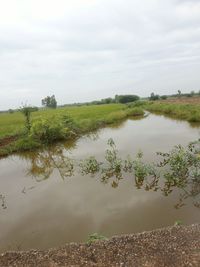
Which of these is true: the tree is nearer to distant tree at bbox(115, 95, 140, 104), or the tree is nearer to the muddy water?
distant tree at bbox(115, 95, 140, 104)

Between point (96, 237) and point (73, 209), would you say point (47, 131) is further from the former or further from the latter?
point (96, 237)

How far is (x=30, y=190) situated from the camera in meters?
8.80

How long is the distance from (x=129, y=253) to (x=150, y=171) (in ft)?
14.4

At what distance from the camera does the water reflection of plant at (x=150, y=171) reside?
24.7 ft

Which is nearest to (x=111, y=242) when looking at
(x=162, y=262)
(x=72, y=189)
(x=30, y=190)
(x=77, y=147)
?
(x=162, y=262)

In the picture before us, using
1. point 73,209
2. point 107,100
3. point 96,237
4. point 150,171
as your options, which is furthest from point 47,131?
point 107,100

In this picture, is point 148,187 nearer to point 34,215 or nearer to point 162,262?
point 34,215

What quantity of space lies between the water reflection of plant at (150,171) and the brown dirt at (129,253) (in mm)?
2081

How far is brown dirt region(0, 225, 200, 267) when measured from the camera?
13.5 feet

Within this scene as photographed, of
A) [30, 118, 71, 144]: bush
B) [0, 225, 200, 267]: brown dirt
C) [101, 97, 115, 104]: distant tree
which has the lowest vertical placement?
[0, 225, 200, 267]: brown dirt

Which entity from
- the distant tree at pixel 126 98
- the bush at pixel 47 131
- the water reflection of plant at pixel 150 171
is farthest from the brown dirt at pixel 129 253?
the distant tree at pixel 126 98

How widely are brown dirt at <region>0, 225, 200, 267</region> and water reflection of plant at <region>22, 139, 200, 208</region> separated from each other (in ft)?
6.83

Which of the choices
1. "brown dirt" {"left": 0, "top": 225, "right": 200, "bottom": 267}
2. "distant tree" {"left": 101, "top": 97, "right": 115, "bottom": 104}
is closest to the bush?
"brown dirt" {"left": 0, "top": 225, "right": 200, "bottom": 267}

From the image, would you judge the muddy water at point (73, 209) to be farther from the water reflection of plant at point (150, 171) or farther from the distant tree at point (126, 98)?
the distant tree at point (126, 98)
